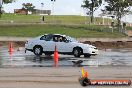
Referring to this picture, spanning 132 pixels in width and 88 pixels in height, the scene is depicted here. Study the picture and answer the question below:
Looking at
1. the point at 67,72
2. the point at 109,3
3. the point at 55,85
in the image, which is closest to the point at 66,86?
the point at 55,85

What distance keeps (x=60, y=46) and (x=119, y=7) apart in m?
53.2

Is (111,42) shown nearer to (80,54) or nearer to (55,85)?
(80,54)

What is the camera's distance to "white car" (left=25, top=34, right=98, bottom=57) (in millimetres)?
30781

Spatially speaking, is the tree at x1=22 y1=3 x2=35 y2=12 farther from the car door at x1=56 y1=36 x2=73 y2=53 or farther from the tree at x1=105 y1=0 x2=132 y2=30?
the car door at x1=56 y1=36 x2=73 y2=53

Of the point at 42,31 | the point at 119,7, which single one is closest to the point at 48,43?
the point at 42,31

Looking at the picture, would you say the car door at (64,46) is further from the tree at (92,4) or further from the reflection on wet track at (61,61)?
the tree at (92,4)

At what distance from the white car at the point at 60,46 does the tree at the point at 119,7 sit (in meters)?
50.8

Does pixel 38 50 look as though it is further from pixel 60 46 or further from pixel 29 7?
pixel 29 7

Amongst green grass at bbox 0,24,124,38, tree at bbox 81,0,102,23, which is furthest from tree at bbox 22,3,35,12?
green grass at bbox 0,24,124,38

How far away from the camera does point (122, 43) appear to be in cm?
4978

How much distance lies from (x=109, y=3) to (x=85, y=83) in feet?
247

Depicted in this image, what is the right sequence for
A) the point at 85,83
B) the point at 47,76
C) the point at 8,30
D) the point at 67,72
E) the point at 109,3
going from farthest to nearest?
the point at 109,3 → the point at 8,30 → the point at 67,72 → the point at 47,76 → the point at 85,83

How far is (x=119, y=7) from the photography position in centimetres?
8319

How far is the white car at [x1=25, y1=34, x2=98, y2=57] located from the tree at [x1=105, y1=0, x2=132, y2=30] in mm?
50832
